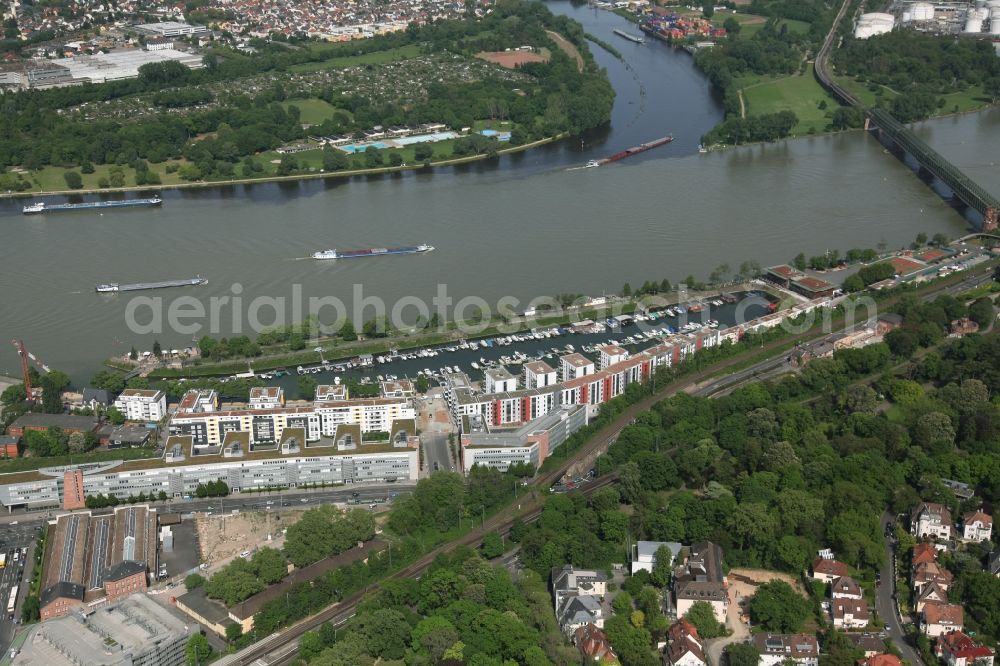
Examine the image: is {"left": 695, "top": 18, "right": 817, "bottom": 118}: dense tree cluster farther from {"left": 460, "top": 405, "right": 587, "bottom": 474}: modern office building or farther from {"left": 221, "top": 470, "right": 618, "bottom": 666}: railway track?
{"left": 221, "top": 470, "right": 618, "bottom": 666}: railway track

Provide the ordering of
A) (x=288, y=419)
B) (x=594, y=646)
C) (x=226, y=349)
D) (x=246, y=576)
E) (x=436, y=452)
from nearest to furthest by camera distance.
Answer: (x=594, y=646)
(x=246, y=576)
(x=436, y=452)
(x=288, y=419)
(x=226, y=349)

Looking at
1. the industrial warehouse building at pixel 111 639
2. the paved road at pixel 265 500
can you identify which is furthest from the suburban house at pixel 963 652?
the industrial warehouse building at pixel 111 639

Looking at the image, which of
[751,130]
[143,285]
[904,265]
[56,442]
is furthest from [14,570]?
[751,130]

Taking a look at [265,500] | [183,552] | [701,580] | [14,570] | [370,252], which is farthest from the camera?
[370,252]

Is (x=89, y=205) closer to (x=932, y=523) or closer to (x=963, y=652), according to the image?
(x=932, y=523)

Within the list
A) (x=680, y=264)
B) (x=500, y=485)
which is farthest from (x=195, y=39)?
(x=500, y=485)

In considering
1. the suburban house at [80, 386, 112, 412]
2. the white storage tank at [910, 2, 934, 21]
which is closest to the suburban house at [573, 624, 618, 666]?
the suburban house at [80, 386, 112, 412]

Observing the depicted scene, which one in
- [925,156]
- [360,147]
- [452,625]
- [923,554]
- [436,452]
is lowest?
[436,452]

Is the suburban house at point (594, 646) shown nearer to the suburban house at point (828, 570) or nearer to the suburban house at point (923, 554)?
the suburban house at point (828, 570)
